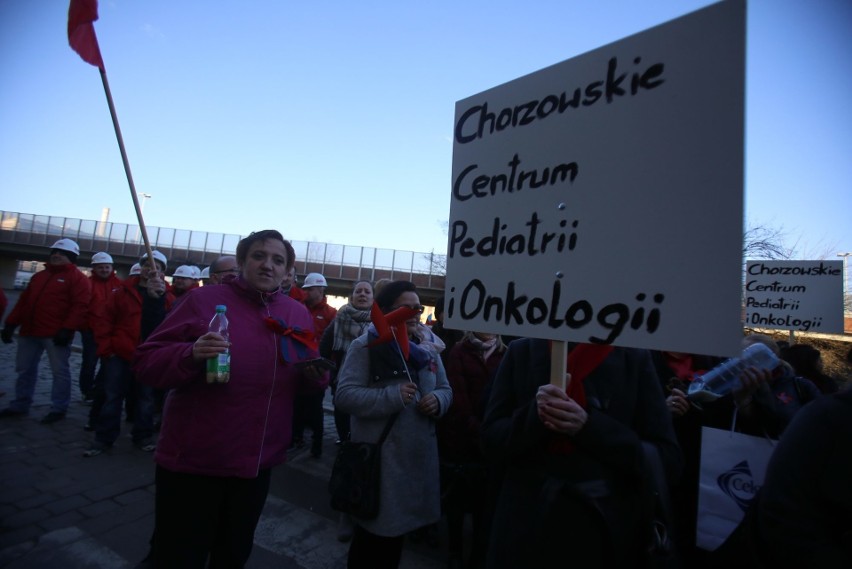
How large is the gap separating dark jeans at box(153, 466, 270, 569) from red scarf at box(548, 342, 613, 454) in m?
1.56

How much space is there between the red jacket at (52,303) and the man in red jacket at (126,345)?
97cm

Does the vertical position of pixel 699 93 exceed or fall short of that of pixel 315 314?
it exceeds it

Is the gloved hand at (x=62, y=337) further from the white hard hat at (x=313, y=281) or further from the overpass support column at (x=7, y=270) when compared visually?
the overpass support column at (x=7, y=270)

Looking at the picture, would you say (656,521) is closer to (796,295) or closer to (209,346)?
(209,346)

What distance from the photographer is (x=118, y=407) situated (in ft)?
15.5

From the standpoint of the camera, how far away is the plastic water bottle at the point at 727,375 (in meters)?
2.31

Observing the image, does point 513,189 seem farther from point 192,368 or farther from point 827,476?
point 192,368

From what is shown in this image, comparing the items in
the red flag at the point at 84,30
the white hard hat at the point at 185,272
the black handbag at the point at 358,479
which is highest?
the red flag at the point at 84,30

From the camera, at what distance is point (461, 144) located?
183 centimetres

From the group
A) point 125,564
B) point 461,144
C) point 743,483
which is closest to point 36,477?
point 125,564

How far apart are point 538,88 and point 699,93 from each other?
58 cm

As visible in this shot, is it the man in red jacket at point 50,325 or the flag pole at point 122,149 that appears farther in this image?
the man in red jacket at point 50,325

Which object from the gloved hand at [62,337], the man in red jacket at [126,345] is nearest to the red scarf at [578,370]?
the man in red jacket at [126,345]

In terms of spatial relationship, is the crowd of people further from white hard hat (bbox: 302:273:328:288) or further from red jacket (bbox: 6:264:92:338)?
red jacket (bbox: 6:264:92:338)
